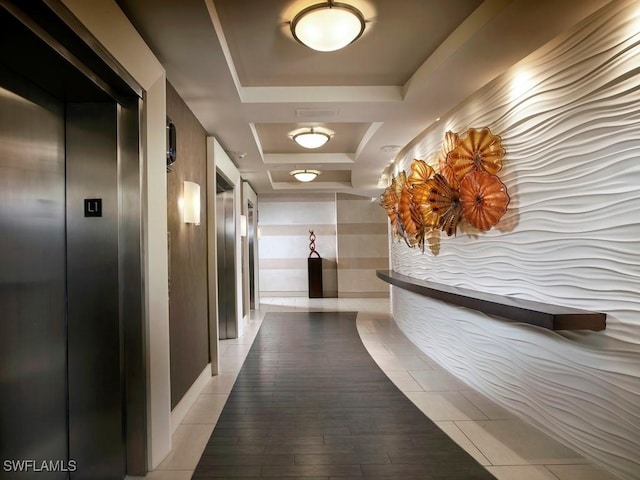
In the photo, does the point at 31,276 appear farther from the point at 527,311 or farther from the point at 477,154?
the point at 477,154

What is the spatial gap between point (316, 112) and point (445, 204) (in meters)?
1.71

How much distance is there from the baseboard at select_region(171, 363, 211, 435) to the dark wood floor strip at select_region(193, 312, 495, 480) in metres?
0.34

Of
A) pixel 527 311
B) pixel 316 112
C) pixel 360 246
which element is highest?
pixel 316 112

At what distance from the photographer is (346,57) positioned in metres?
3.13

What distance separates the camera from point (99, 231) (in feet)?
7.31

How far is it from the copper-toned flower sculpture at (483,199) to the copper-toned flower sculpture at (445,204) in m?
0.17

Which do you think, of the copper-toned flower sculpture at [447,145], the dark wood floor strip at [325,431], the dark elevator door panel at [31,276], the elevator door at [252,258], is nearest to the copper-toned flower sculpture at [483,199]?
the copper-toned flower sculpture at [447,145]

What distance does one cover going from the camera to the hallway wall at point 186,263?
118 inches

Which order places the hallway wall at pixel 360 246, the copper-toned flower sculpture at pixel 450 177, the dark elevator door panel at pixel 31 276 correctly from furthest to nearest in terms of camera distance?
the hallway wall at pixel 360 246 < the copper-toned flower sculpture at pixel 450 177 < the dark elevator door panel at pixel 31 276

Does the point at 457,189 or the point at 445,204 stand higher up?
the point at 457,189

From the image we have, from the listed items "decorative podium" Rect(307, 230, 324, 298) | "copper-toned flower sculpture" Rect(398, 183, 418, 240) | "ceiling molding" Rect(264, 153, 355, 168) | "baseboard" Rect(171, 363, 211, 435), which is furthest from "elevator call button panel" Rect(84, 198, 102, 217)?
"decorative podium" Rect(307, 230, 324, 298)

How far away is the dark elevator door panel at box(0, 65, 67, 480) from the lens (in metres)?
1.75

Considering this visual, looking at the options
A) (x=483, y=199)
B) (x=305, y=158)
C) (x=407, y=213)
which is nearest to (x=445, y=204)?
(x=483, y=199)

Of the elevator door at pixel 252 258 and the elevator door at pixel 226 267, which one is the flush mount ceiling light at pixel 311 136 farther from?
the elevator door at pixel 252 258
